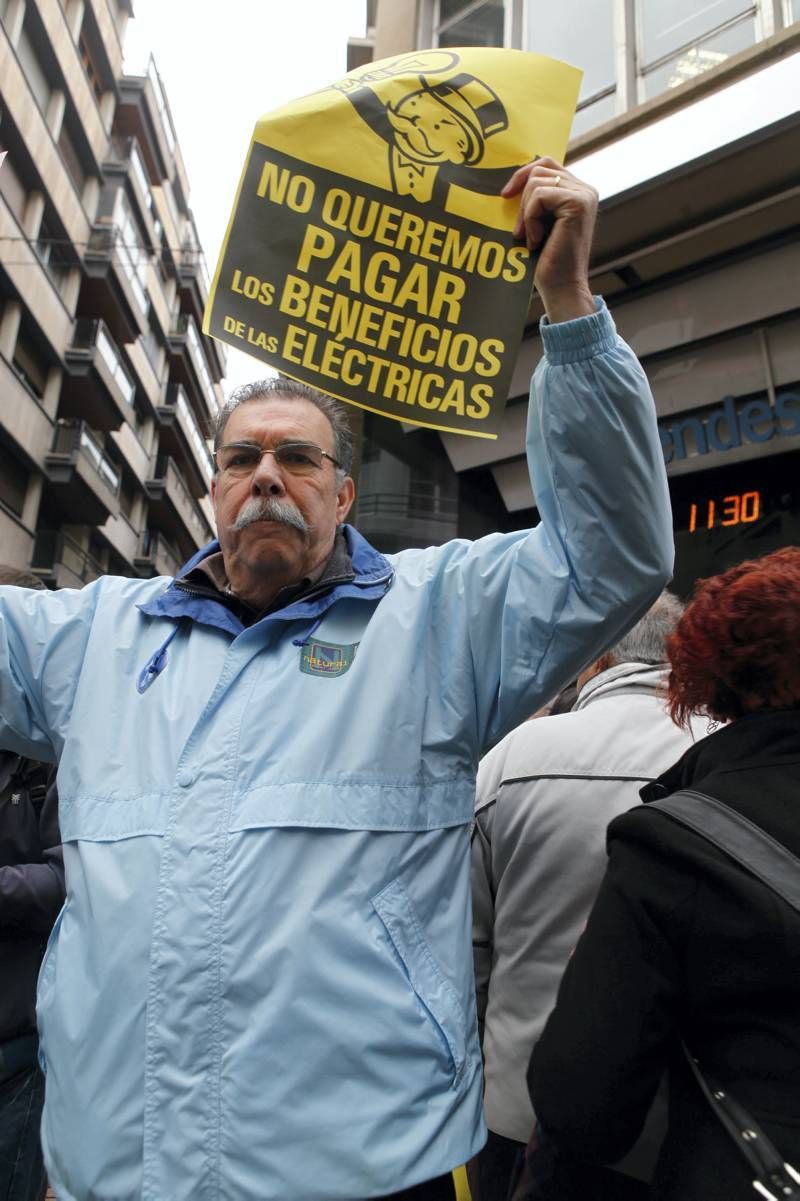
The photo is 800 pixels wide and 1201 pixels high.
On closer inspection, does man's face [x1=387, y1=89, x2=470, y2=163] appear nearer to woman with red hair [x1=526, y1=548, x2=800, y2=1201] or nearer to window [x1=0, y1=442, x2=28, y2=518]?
woman with red hair [x1=526, y1=548, x2=800, y2=1201]

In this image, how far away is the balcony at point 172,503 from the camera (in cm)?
3250

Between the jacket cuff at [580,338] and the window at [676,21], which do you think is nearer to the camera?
the jacket cuff at [580,338]

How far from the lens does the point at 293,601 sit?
1.66m

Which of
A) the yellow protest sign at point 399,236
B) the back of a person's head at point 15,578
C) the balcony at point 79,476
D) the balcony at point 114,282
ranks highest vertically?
the balcony at point 114,282

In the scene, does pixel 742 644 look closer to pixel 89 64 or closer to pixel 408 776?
pixel 408 776

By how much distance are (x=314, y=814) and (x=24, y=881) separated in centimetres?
127

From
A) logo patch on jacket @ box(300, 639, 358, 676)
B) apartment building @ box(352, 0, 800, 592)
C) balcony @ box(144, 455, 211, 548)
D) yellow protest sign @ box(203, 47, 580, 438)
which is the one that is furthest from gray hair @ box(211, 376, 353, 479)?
balcony @ box(144, 455, 211, 548)

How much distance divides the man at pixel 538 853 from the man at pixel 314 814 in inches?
24.7

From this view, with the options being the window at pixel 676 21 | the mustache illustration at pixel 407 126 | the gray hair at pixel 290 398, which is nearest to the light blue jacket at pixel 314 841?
the gray hair at pixel 290 398

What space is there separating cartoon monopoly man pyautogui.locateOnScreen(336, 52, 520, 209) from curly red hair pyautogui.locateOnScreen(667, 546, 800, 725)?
881 millimetres

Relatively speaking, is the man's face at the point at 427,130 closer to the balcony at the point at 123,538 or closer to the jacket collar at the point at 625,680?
the jacket collar at the point at 625,680

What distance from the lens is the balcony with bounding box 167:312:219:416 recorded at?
3328cm

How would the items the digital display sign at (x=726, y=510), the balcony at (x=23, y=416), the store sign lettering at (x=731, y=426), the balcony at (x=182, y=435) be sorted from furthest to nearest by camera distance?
the balcony at (x=182, y=435) → the balcony at (x=23, y=416) → the digital display sign at (x=726, y=510) → the store sign lettering at (x=731, y=426)

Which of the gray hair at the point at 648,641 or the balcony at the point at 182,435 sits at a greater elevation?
the balcony at the point at 182,435
